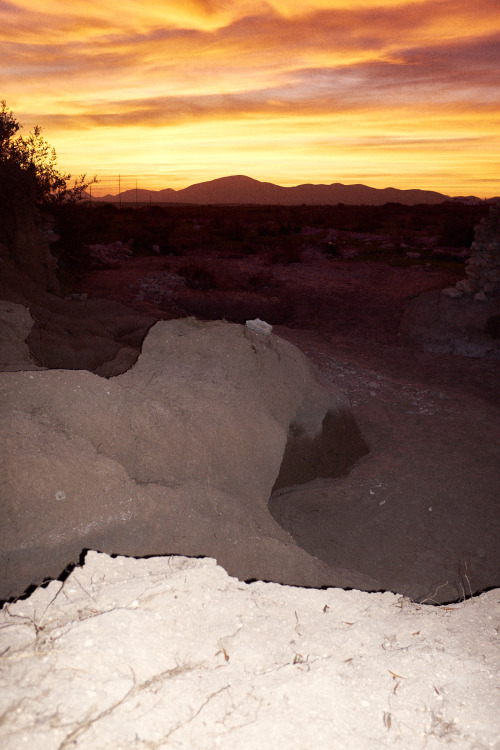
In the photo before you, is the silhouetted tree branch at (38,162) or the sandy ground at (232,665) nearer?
the sandy ground at (232,665)

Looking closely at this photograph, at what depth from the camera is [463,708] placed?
1764mm

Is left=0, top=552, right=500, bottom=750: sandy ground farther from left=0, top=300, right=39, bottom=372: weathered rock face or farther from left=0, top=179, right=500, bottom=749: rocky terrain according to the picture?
left=0, top=300, right=39, bottom=372: weathered rock face

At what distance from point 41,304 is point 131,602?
672 centimetres

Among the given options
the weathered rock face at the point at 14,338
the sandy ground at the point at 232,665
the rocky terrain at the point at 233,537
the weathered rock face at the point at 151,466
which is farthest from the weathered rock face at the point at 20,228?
the sandy ground at the point at 232,665

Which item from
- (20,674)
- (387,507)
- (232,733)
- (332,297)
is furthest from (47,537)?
(332,297)

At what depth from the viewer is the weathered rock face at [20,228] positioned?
29.5ft

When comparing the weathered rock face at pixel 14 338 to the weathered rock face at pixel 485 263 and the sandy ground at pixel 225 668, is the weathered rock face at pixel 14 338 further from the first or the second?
the weathered rock face at pixel 485 263

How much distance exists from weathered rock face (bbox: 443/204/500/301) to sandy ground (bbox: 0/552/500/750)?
1094 centimetres

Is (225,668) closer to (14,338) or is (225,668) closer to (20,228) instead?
(14,338)

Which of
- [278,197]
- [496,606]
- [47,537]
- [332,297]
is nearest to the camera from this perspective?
[496,606]

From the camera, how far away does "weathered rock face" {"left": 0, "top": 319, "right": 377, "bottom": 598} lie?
3.03 m

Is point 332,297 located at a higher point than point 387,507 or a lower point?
higher

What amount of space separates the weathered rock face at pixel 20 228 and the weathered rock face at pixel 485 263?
29.4ft

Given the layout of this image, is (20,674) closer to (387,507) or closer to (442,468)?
(387,507)
